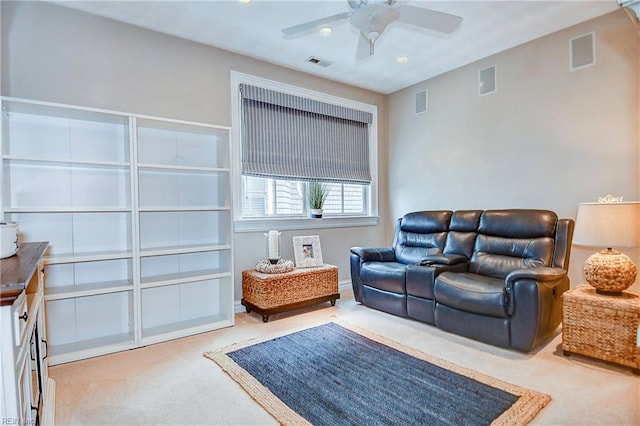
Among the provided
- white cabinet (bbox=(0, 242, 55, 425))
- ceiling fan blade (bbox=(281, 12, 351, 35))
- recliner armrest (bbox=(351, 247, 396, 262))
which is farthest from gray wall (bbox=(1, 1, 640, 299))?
white cabinet (bbox=(0, 242, 55, 425))

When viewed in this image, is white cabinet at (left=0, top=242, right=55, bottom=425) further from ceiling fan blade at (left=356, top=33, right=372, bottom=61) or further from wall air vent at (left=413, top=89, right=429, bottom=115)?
wall air vent at (left=413, top=89, right=429, bottom=115)

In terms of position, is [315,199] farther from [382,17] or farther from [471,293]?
[382,17]

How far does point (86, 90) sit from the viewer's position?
9.76 ft

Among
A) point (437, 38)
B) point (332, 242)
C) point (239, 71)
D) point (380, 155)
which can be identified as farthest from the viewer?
point (380, 155)

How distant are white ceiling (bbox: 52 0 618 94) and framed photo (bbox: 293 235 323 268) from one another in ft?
6.61

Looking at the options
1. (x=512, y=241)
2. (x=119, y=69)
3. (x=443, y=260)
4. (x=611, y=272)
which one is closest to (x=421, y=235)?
(x=443, y=260)

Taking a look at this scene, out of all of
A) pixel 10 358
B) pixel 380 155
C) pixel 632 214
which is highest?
pixel 380 155

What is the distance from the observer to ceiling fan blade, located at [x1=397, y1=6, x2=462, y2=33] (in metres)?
2.27

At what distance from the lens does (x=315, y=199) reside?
14.3 feet

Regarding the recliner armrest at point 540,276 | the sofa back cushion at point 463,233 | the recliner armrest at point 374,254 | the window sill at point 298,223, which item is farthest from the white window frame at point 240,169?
the recliner armrest at point 540,276

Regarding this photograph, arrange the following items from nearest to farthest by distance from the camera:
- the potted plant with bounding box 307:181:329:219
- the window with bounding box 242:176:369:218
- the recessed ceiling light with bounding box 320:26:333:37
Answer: the recessed ceiling light with bounding box 320:26:333:37
the window with bounding box 242:176:369:218
the potted plant with bounding box 307:181:329:219

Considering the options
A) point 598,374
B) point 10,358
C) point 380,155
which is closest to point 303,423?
point 10,358

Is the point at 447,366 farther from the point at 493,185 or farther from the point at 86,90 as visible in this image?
the point at 86,90

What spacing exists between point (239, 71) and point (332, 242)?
7.55ft
